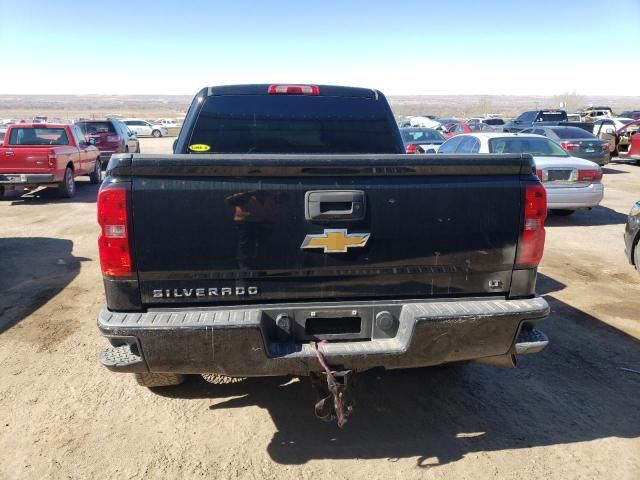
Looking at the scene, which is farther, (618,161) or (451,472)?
(618,161)

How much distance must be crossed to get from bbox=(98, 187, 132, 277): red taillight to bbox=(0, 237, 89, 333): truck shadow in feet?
10.2

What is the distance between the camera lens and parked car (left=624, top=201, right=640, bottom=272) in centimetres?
657

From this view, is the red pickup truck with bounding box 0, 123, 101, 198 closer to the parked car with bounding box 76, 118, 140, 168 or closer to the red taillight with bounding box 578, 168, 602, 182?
the parked car with bounding box 76, 118, 140, 168

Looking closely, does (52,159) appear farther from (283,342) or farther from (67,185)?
(283,342)

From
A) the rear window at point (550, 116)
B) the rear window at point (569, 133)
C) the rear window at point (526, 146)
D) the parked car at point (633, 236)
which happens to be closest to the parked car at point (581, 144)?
the rear window at point (569, 133)

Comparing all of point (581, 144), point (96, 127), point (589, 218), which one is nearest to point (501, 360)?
point (589, 218)

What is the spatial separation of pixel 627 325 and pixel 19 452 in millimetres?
5219

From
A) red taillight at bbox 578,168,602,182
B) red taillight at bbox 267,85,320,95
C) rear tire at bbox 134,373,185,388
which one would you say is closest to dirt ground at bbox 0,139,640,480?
rear tire at bbox 134,373,185,388

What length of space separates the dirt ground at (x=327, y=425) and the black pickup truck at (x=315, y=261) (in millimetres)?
647

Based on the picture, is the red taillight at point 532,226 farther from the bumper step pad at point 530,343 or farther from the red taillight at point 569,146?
the red taillight at point 569,146

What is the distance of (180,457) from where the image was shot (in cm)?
307

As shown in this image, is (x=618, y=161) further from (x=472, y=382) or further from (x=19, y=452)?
(x=19, y=452)

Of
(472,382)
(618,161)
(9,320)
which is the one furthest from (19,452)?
(618,161)

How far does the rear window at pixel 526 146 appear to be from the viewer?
10352 millimetres
